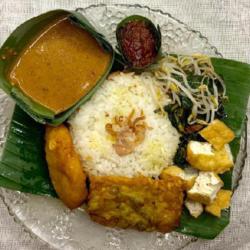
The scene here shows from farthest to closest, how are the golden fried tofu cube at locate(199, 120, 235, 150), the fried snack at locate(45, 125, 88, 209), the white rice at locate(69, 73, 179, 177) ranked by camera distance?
1. the white rice at locate(69, 73, 179, 177)
2. the golden fried tofu cube at locate(199, 120, 235, 150)
3. the fried snack at locate(45, 125, 88, 209)

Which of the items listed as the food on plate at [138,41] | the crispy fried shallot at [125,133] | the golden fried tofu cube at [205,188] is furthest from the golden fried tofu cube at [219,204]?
the food on plate at [138,41]

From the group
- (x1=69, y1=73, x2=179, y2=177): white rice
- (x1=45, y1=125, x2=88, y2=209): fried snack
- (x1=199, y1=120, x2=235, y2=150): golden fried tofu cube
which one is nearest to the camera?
(x1=45, y1=125, x2=88, y2=209): fried snack

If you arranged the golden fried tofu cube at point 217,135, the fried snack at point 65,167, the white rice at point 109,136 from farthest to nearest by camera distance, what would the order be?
the white rice at point 109,136 → the golden fried tofu cube at point 217,135 → the fried snack at point 65,167

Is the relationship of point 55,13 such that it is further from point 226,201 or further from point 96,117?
Answer: point 226,201

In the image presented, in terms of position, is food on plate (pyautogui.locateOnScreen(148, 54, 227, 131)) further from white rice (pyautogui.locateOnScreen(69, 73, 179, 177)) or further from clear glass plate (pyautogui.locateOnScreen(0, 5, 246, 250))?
clear glass plate (pyautogui.locateOnScreen(0, 5, 246, 250))

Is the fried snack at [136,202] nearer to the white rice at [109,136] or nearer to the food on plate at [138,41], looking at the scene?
the white rice at [109,136]

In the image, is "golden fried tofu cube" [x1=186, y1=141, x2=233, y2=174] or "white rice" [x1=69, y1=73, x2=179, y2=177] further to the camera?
"white rice" [x1=69, y1=73, x2=179, y2=177]

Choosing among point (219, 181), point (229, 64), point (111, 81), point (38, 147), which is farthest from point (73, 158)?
point (229, 64)

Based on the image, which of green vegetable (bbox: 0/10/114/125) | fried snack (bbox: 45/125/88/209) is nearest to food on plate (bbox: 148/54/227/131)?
green vegetable (bbox: 0/10/114/125)
